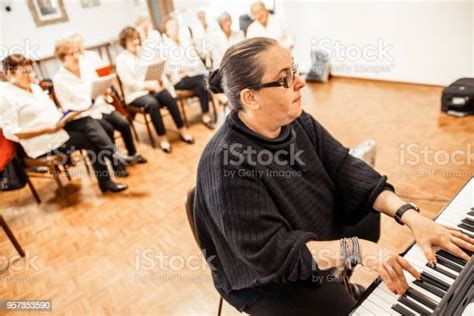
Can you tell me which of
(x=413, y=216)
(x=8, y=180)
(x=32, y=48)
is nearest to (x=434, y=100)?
(x=413, y=216)

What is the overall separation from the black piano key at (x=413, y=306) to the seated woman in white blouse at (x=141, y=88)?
3.10 m

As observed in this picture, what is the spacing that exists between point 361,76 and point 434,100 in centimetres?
125

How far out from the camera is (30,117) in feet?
9.01

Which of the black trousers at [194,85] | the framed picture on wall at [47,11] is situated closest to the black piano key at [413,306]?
the black trousers at [194,85]

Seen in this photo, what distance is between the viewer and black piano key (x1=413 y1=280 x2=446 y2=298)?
2.92 ft

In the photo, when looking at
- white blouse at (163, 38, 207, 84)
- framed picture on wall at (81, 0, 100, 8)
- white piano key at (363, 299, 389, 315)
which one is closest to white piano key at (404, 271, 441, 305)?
white piano key at (363, 299, 389, 315)

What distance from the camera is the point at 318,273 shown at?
1185 millimetres

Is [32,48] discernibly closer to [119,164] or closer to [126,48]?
[126,48]

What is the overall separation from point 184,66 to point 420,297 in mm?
3837

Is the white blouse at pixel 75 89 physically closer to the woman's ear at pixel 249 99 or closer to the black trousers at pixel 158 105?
the black trousers at pixel 158 105

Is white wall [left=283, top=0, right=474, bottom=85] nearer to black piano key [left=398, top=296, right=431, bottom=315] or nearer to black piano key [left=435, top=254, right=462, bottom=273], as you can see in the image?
black piano key [left=435, top=254, right=462, bottom=273]

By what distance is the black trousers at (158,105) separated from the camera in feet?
12.2

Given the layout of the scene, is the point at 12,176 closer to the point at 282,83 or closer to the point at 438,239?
the point at 282,83

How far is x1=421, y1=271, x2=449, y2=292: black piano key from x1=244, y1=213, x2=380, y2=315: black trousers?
28 cm
